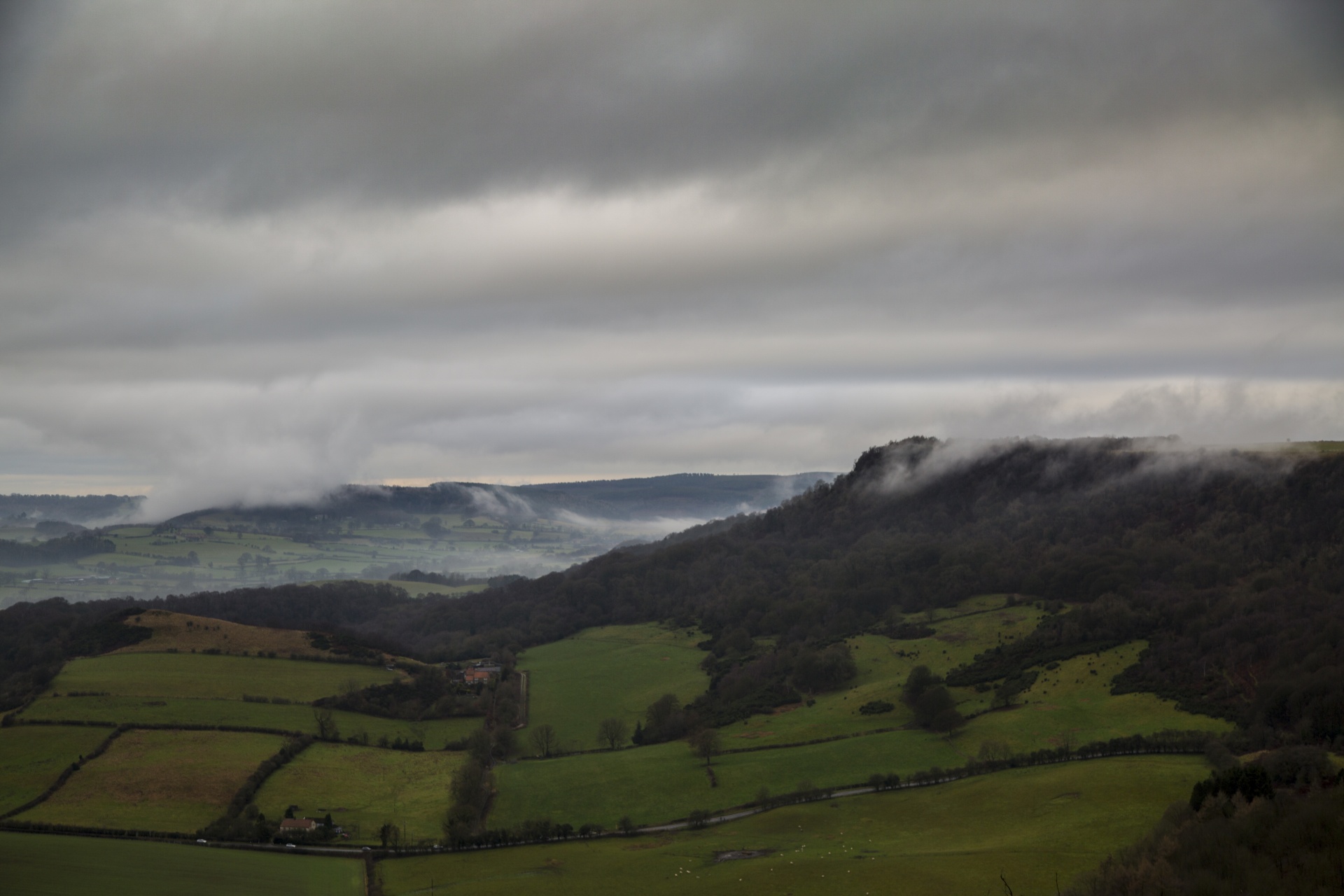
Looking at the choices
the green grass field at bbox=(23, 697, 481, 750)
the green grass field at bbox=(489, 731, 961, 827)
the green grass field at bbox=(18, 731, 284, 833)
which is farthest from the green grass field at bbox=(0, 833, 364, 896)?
the green grass field at bbox=(23, 697, 481, 750)

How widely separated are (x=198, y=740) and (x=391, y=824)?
130 feet

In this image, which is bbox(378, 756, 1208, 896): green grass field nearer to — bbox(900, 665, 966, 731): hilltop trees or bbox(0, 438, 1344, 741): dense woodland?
bbox(900, 665, 966, 731): hilltop trees

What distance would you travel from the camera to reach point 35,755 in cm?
10056

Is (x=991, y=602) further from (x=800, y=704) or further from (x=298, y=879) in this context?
(x=298, y=879)

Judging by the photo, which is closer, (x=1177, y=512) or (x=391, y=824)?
(x=391, y=824)

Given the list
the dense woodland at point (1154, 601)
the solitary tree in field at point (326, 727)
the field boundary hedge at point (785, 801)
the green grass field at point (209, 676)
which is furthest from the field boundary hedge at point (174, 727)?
the dense woodland at point (1154, 601)

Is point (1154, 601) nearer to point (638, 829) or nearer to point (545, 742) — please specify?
point (638, 829)

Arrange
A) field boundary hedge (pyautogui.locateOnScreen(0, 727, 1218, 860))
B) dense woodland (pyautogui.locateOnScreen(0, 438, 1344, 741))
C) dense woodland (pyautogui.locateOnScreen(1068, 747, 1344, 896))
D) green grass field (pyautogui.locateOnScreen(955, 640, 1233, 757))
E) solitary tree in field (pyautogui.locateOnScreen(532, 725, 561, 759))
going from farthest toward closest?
1. solitary tree in field (pyautogui.locateOnScreen(532, 725, 561, 759))
2. dense woodland (pyautogui.locateOnScreen(0, 438, 1344, 741))
3. green grass field (pyautogui.locateOnScreen(955, 640, 1233, 757))
4. field boundary hedge (pyautogui.locateOnScreen(0, 727, 1218, 860))
5. dense woodland (pyautogui.locateOnScreen(1068, 747, 1344, 896))

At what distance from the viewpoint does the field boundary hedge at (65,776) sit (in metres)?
84.8

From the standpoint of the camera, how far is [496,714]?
132125mm

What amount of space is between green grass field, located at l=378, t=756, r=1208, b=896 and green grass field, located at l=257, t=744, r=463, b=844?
379 inches

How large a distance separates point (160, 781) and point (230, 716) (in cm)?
2628

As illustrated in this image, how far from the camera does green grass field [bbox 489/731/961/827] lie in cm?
8875

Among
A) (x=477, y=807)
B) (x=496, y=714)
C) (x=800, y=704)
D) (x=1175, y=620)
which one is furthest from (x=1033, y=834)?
(x=496, y=714)
